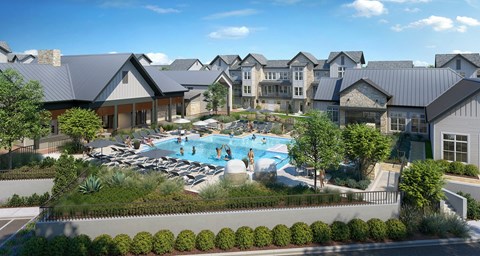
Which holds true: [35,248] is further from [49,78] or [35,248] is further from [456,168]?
[456,168]

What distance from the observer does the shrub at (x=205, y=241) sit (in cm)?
1644

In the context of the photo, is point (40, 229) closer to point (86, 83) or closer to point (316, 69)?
point (86, 83)

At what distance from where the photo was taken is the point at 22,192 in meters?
22.7

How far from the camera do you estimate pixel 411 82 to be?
39625 millimetres

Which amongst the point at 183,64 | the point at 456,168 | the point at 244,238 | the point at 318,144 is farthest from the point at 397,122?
the point at 183,64

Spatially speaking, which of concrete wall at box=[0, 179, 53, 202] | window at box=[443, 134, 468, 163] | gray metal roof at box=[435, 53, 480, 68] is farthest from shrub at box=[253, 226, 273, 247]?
gray metal roof at box=[435, 53, 480, 68]

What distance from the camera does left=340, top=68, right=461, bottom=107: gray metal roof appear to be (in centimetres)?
3769

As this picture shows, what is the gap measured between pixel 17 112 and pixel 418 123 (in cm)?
3610

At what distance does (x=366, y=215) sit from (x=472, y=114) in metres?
13.6

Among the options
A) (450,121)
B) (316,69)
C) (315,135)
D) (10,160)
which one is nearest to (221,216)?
→ (315,135)

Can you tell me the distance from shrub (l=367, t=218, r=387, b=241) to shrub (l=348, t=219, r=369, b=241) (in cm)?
26

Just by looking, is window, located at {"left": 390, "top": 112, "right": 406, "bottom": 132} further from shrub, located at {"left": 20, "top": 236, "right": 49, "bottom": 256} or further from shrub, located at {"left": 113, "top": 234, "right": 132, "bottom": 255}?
shrub, located at {"left": 20, "top": 236, "right": 49, "bottom": 256}

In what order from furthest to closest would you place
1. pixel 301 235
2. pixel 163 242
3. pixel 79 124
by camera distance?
pixel 79 124, pixel 301 235, pixel 163 242

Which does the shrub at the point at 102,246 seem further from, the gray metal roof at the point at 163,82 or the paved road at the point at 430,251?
the gray metal roof at the point at 163,82
